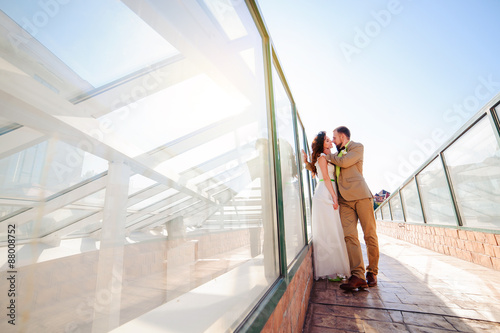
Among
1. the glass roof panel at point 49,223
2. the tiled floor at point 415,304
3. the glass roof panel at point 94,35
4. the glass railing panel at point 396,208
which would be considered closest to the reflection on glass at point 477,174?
the tiled floor at point 415,304

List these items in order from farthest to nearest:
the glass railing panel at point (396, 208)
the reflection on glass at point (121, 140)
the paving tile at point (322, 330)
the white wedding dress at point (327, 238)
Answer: the glass railing panel at point (396, 208) < the white wedding dress at point (327, 238) < the paving tile at point (322, 330) < the reflection on glass at point (121, 140)

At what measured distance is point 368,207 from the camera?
7.36 ft

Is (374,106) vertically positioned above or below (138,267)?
above

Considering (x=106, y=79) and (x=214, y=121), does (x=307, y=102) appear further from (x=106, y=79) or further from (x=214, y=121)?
(x=106, y=79)

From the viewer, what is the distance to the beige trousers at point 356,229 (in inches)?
85.8

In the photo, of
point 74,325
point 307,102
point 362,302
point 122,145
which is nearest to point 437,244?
point 362,302

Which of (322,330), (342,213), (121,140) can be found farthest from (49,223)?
(342,213)

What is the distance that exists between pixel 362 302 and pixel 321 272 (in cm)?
64

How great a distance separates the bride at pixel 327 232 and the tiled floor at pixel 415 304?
0.17 metres

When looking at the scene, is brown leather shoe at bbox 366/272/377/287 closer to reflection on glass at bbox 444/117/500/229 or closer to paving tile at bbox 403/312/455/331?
paving tile at bbox 403/312/455/331

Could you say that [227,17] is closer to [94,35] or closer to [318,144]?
[94,35]

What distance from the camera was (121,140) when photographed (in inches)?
74.7

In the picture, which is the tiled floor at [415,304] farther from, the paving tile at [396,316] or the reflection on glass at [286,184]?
the reflection on glass at [286,184]

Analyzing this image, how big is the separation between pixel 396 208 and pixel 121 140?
7885 mm
